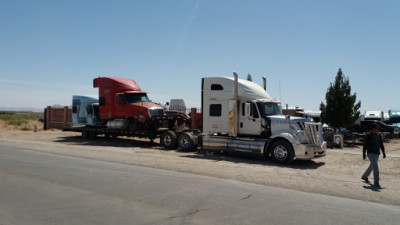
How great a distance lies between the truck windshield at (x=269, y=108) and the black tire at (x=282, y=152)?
1.51 meters

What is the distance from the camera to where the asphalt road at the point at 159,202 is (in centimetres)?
542

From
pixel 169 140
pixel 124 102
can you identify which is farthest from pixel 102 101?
pixel 169 140

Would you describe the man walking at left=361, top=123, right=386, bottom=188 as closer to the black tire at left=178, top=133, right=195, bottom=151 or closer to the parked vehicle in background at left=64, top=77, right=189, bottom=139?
the black tire at left=178, top=133, right=195, bottom=151

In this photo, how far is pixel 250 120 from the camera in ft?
45.5

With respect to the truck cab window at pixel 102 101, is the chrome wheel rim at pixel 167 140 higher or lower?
lower

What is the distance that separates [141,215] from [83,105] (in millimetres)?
18238

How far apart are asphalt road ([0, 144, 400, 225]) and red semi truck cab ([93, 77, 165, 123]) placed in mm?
9501

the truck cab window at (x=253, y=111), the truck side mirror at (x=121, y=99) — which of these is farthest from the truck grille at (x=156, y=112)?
the truck cab window at (x=253, y=111)

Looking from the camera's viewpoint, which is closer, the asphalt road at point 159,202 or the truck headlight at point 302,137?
the asphalt road at point 159,202

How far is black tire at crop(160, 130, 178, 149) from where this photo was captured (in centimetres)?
1678

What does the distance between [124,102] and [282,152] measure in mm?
10256

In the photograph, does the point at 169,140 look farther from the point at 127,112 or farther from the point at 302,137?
the point at 302,137

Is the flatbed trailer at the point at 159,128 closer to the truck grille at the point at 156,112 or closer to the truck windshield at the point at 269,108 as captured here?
the truck grille at the point at 156,112

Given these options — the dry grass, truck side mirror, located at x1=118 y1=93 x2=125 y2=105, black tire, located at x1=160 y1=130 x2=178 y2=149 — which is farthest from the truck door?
the dry grass
